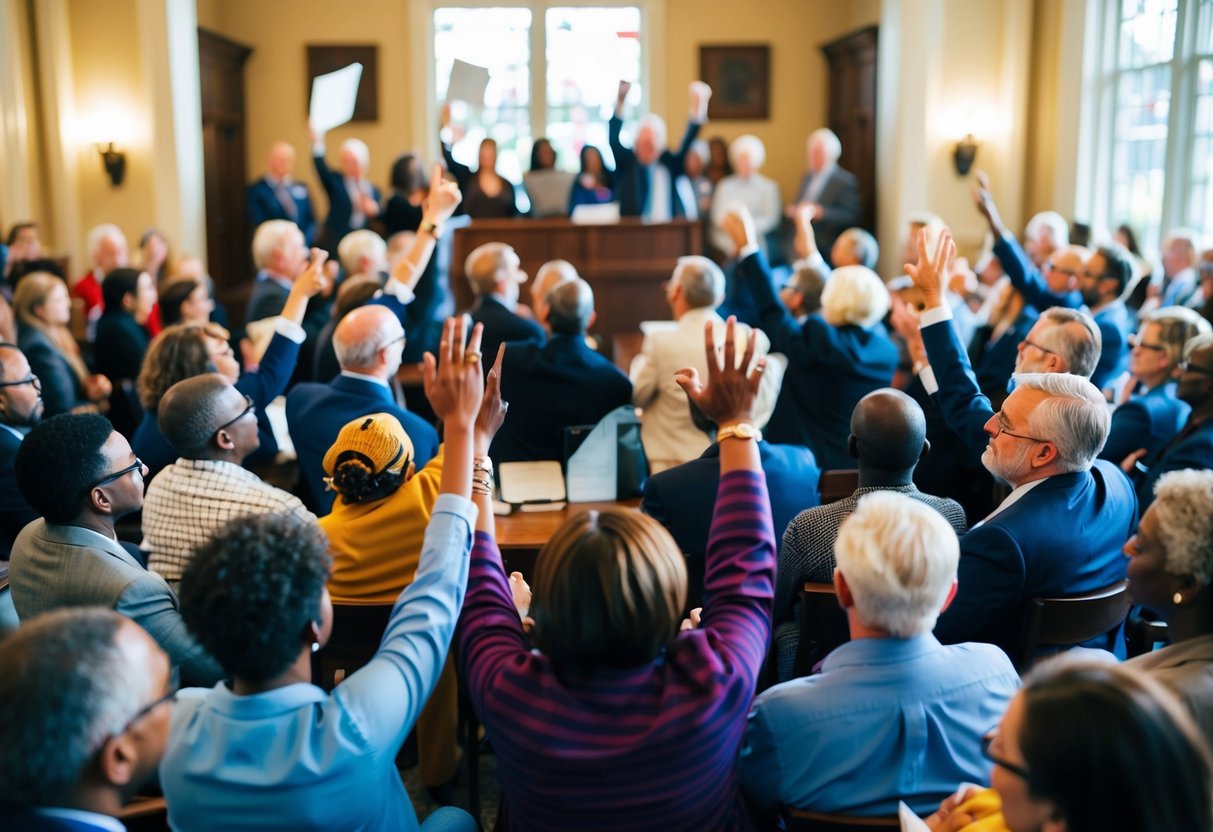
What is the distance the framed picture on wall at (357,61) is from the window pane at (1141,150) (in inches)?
258

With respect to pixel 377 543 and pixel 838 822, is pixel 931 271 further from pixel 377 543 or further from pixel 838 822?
Result: pixel 838 822

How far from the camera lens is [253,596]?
1542 millimetres

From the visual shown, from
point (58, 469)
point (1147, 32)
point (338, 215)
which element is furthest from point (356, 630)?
point (1147, 32)

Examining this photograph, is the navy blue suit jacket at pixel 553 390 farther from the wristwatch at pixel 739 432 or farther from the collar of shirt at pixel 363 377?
the wristwatch at pixel 739 432

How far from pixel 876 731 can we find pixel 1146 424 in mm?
2474

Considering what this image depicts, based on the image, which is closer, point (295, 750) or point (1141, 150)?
point (295, 750)

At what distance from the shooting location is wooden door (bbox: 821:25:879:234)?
995cm

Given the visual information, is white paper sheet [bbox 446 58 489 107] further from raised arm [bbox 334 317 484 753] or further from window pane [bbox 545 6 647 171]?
raised arm [bbox 334 317 484 753]

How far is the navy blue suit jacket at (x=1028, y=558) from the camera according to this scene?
240cm

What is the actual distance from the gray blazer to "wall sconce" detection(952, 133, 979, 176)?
780cm

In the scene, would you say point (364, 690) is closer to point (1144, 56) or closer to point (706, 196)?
point (1144, 56)

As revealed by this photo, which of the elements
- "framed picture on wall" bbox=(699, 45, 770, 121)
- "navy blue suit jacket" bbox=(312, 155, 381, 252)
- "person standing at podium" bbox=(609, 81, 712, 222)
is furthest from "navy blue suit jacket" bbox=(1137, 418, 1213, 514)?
"framed picture on wall" bbox=(699, 45, 770, 121)

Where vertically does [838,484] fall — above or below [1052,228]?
below

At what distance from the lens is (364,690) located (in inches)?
62.4
